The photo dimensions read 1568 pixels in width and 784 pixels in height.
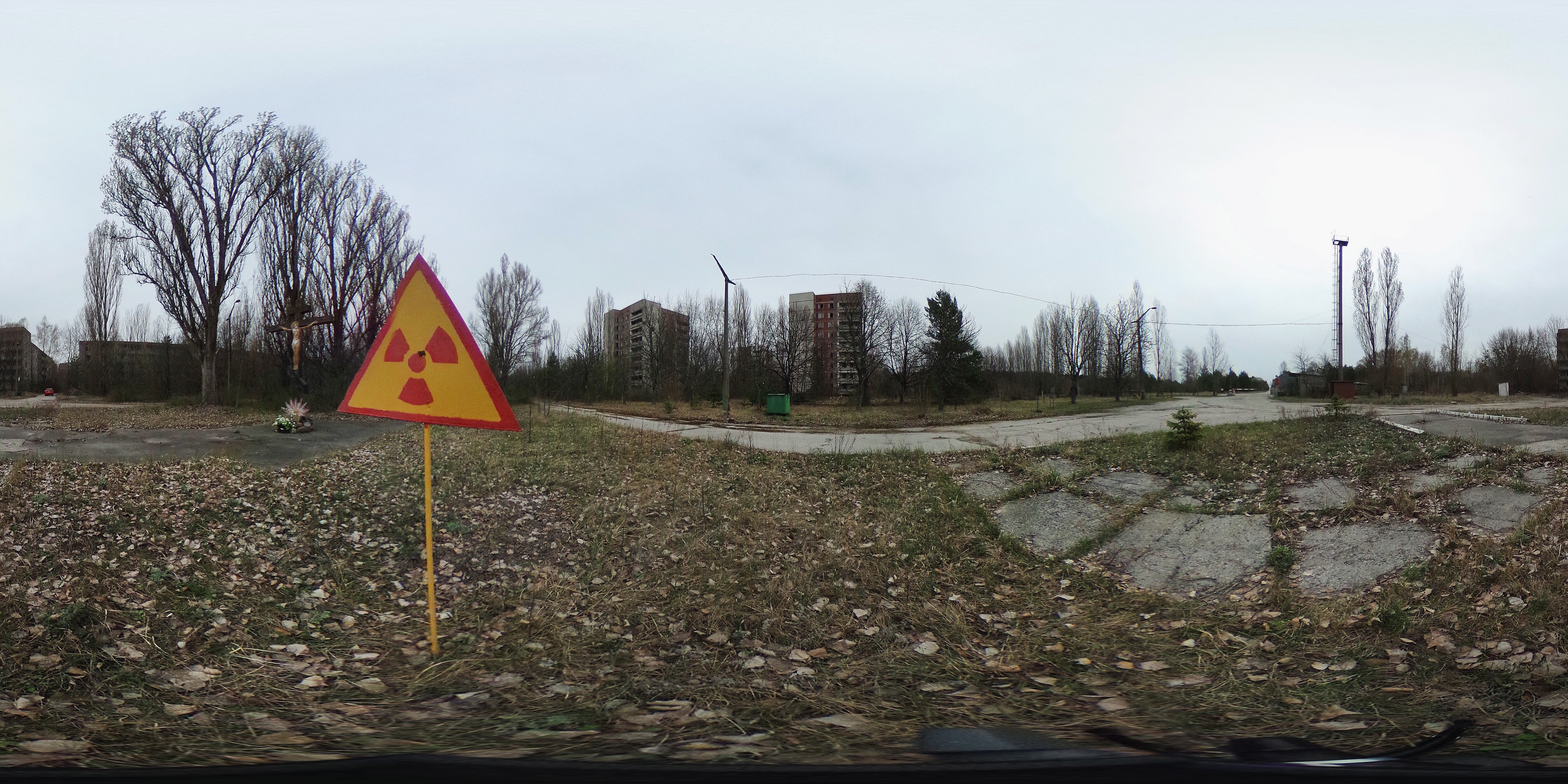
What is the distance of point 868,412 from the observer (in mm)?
27531

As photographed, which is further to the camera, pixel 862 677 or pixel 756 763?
pixel 862 677

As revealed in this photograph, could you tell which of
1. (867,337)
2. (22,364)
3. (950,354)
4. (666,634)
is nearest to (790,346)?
(867,337)

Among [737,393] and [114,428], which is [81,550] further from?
[737,393]

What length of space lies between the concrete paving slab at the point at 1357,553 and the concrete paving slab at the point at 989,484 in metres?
2.83

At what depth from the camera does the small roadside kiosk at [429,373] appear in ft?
11.1

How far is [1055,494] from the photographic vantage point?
7.25 meters

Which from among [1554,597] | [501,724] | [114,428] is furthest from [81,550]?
[114,428]

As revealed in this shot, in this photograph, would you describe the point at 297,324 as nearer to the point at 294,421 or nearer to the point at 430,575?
the point at 294,421

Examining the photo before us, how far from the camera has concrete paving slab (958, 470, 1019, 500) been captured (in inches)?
296

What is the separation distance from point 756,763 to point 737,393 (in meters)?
36.5

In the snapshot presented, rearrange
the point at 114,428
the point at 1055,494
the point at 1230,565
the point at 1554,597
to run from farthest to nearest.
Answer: the point at 114,428 < the point at 1055,494 < the point at 1230,565 < the point at 1554,597

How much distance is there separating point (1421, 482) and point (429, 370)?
8.70m

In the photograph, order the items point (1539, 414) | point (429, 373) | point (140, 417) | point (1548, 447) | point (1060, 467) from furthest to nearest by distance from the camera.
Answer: point (140, 417) < point (1539, 414) < point (1060, 467) < point (1548, 447) < point (429, 373)

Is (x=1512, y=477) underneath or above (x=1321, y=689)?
above
